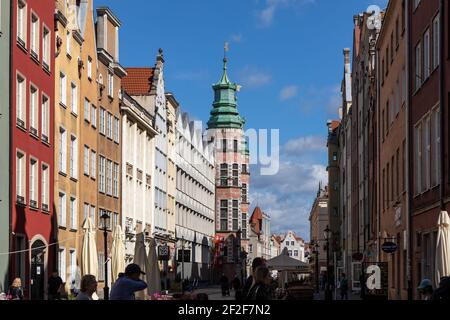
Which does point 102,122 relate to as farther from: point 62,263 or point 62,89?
point 62,263

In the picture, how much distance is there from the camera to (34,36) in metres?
36.0

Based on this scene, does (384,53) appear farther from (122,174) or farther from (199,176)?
(199,176)

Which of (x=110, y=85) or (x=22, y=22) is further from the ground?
(x=110, y=85)

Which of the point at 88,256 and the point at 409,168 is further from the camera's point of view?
the point at 409,168

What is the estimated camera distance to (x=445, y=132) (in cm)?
2448

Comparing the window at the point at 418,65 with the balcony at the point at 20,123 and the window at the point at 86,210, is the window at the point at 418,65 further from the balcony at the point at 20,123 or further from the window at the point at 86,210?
the window at the point at 86,210

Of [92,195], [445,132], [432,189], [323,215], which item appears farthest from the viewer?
[323,215]

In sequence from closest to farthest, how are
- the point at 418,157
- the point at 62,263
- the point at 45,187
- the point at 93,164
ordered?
the point at 418,157 < the point at 45,187 < the point at 62,263 < the point at 93,164

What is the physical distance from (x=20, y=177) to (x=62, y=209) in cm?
807

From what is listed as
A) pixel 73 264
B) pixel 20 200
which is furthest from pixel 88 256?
pixel 73 264

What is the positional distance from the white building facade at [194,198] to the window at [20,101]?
42552 millimetres
